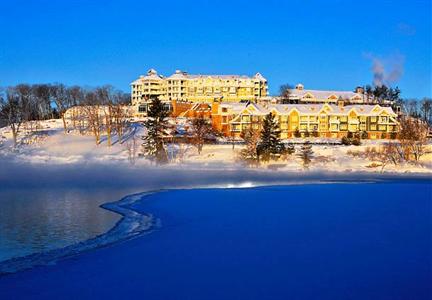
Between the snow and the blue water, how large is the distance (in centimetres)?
2687

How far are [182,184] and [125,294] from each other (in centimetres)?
2290

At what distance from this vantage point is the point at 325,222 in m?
17.4

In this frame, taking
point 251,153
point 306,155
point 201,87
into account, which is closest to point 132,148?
point 251,153

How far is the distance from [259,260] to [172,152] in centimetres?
4111

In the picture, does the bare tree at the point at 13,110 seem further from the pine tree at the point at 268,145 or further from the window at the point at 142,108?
the pine tree at the point at 268,145

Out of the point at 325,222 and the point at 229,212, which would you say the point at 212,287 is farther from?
the point at 229,212

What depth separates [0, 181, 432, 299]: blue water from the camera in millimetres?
10094

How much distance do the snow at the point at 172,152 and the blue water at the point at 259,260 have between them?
26874mm

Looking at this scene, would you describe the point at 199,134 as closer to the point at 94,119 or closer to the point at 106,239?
the point at 94,119

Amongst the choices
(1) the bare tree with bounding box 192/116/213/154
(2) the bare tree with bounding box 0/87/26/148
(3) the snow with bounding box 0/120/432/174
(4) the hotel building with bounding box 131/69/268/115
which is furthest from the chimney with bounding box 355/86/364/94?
(2) the bare tree with bounding box 0/87/26/148

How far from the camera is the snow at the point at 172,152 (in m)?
47.1

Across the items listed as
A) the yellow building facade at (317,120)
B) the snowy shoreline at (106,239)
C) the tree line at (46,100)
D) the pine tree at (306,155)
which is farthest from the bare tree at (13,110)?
the snowy shoreline at (106,239)

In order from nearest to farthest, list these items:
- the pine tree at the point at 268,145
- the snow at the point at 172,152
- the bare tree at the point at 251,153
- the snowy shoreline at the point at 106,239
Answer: the snowy shoreline at the point at 106,239, the snow at the point at 172,152, the bare tree at the point at 251,153, the pine tree at the point at 268,145

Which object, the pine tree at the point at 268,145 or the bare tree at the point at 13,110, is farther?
the bare tree at the point at 13,110
